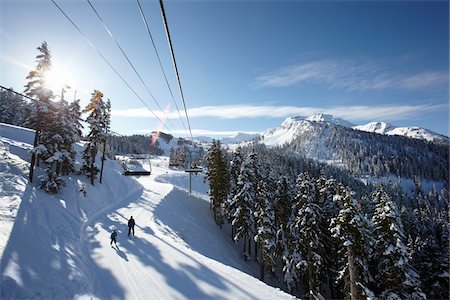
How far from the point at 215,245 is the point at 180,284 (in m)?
23.2

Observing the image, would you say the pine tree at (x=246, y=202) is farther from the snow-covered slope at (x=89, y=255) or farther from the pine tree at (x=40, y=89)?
the pine tree at (x=40, y=89)

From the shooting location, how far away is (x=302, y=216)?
100 ft

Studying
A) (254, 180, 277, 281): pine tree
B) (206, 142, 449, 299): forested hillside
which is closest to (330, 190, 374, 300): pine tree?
(206, 142, 449, 299): forested hillside

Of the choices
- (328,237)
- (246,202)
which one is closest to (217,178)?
(246,202)

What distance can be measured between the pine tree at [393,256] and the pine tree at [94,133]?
127 feet

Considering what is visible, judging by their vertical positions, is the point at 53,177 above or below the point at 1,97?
below

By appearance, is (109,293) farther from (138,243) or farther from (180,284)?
(138,243)

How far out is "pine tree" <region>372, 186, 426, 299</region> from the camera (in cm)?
2350

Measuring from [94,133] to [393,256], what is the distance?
138ft

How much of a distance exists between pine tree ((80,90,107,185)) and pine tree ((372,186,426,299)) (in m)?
38.6

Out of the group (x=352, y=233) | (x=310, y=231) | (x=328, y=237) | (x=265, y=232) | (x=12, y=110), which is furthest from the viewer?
(x=12, y=110)

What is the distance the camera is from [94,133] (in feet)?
132

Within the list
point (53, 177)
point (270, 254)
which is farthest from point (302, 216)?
point (53, 177)

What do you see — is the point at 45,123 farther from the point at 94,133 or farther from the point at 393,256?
the point at 393,256
